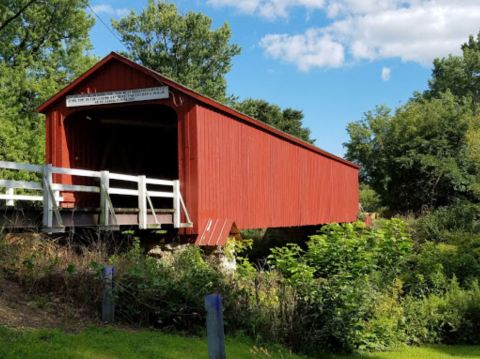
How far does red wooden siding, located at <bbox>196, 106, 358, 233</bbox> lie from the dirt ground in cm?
642

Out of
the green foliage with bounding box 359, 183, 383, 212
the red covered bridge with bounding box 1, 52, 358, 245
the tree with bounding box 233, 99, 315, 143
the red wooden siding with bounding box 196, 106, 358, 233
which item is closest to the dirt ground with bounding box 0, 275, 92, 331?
the red covered bridge with bounding box 1, 52, 358, 245

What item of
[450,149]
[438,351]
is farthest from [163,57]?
[438,351]

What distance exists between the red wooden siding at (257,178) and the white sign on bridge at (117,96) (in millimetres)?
1086

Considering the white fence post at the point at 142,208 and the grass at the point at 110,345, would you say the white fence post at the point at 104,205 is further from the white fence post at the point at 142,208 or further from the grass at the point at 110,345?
the grass at the point at 110,345

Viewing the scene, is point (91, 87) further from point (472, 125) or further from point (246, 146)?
point (472, 125)

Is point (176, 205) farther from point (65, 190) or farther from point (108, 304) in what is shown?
point (108, 304)

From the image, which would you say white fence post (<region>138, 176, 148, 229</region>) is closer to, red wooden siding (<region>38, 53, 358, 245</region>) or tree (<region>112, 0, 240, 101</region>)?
red wooden siding (<region>38, 53, 358, 245</region>)

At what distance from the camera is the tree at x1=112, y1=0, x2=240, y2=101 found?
4191cm

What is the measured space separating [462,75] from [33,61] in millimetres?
42609

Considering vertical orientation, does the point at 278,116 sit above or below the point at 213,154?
above

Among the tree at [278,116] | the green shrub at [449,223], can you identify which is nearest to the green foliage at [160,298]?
the green shrub at [449,223]

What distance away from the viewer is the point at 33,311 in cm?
627

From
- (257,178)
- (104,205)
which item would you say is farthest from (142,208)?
(257,178)

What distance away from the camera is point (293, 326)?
7.49m
